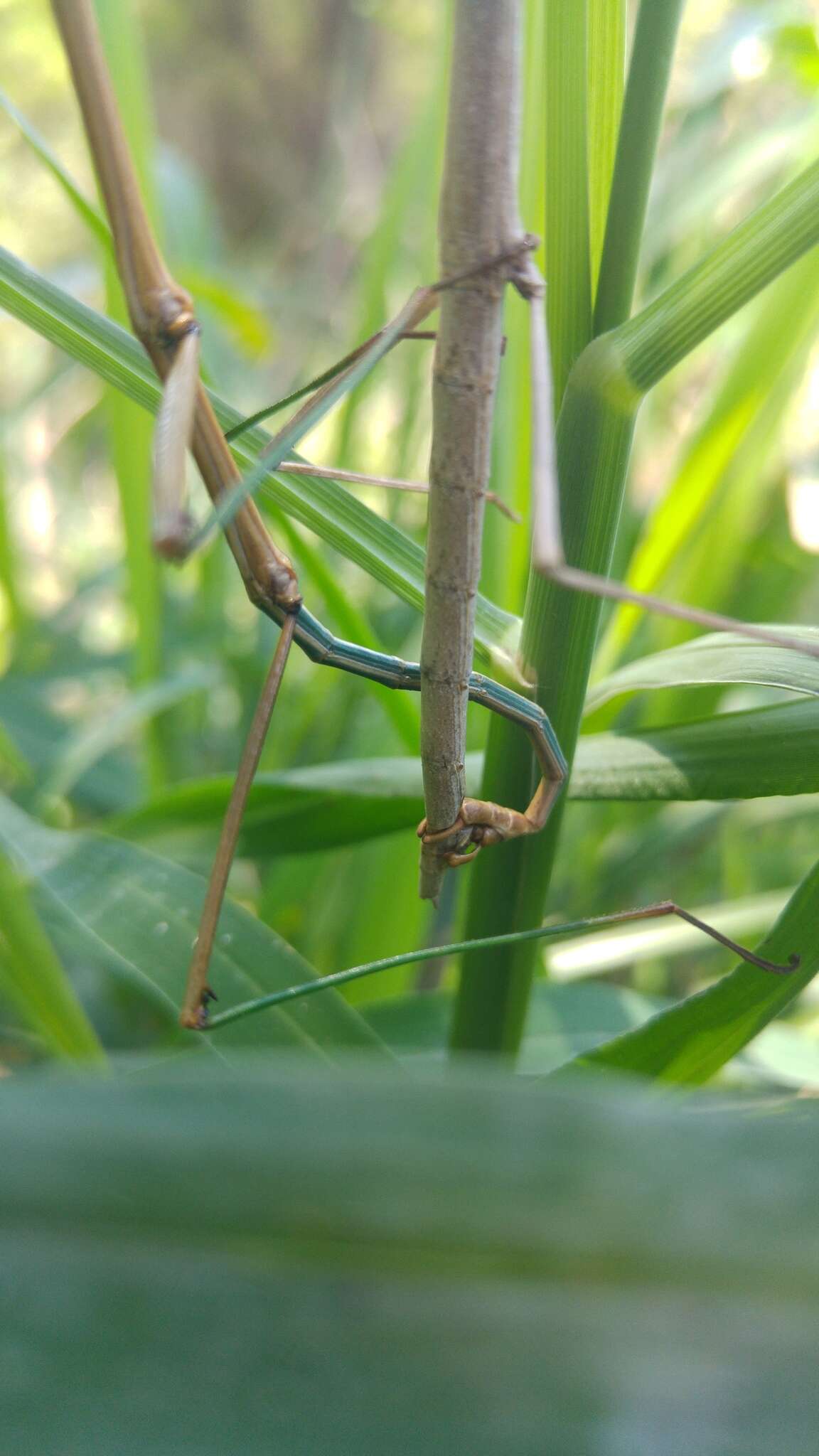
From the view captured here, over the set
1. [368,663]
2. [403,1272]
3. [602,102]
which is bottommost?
[403,1272]

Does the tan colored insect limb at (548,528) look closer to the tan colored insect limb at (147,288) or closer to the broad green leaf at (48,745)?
the tan colored insect limb at (147,288)

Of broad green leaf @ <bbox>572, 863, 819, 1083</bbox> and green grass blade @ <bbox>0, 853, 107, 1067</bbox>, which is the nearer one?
broad green leaf @ <bbox>572, 863, 819, 1083</bbox>

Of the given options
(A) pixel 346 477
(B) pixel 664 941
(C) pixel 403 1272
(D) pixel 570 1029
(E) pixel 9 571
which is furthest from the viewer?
(E) pixel 9 571

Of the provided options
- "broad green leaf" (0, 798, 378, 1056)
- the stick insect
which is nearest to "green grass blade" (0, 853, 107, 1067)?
"broad green leaf" (0, 798, 378, 1056)

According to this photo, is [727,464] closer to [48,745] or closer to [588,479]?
[588,479]

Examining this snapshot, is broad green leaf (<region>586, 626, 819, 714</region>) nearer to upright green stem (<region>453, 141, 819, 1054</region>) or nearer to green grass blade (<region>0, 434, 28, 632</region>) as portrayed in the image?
upright green stem (<region>453, 141, 819, 1054</region>)

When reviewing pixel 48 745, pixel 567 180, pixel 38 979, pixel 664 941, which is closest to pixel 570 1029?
pixel 664 941

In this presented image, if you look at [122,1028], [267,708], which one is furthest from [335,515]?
[122,1028]
